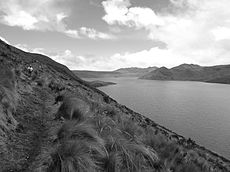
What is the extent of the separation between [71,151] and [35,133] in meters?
2.25

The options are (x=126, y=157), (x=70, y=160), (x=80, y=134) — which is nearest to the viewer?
(x=70, y=160)

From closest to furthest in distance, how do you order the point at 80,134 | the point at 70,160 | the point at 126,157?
1. the point at 70,160
2. the point at 126,157
3. the point at 80,134

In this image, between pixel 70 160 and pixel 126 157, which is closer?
pixel 70 160

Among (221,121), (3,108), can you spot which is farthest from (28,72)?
(221,121)

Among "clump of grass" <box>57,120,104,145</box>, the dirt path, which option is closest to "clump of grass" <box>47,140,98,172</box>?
the dirt path

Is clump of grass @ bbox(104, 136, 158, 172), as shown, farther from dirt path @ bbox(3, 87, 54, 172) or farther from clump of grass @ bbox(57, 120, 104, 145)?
dirt path @ bbox(3, 87, 54, 172)

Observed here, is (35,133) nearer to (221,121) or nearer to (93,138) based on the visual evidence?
(93,138)

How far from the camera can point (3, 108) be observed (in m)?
6.10

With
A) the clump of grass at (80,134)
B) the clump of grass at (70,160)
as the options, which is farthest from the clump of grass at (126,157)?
the clump of grass at (70,160)

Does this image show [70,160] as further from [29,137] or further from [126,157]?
[29,137]

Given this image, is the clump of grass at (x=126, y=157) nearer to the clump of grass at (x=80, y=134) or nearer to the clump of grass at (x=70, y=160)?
the clump of grass at (x=80, y=134)

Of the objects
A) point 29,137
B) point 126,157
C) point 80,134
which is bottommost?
point 126,157

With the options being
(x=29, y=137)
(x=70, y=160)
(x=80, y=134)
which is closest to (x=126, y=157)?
(x=80, y=134)

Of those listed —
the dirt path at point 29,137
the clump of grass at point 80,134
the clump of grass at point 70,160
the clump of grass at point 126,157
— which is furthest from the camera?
the clump of grass at point 80,134
